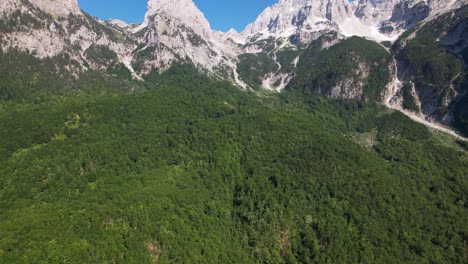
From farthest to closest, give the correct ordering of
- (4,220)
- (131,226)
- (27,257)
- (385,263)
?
(385,263)
(131,226)
(4,220)
(27,257)

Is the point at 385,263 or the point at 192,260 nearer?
the point at 192,260

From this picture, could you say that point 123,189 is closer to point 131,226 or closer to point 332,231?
point 131,226

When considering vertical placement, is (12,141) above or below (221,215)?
above

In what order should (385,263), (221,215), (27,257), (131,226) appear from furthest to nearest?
(221,215), (385,263), (131,226), (27,257)

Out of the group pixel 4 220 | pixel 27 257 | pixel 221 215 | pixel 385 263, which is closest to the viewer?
pixel 27 257

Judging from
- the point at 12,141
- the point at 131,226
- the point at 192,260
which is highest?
the point at 12,141

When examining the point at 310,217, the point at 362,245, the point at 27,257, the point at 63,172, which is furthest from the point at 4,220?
the point at 362,245

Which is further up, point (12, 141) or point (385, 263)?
point (12, 141)

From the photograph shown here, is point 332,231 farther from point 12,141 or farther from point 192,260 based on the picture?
point 12,141

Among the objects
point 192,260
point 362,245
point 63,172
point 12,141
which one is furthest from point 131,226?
point 362,245
